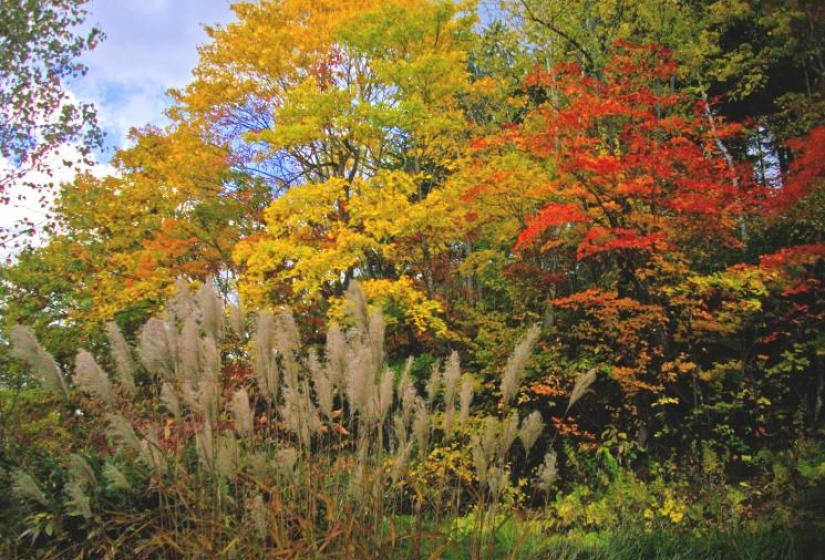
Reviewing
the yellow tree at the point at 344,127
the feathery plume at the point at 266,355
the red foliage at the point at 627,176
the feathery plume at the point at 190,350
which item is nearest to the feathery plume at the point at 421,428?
the feathery plume at the point at 266,355

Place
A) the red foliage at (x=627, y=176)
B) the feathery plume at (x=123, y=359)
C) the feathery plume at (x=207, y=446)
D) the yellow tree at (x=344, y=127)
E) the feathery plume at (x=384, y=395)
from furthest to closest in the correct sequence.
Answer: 1. the yellow tree at (x=344, y=127)
2. the red foliage at (x=627, y=176)
3. the feathery plume at (x=384, y=395)
4. the feathery plume at (x=207, y=446)
5. the feathery plume at (x=123, y=359)

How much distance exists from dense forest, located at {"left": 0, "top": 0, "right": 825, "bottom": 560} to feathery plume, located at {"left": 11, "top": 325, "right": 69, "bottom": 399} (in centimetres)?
1

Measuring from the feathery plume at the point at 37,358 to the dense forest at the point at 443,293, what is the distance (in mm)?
11

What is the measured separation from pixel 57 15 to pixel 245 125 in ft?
12.0

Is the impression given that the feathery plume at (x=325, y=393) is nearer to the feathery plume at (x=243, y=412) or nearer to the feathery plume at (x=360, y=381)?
the feathery plume at (x=360, y=381)

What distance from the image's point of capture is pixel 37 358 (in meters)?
2.49

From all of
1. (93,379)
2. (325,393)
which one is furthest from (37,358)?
(325,393)

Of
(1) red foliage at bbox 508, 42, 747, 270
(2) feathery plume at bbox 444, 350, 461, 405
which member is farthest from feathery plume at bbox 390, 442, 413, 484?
(1) red foliage at bbox 508, 42, 747, 270

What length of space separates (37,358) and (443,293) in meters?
8.37

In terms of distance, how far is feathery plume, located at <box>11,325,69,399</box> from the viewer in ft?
8.11

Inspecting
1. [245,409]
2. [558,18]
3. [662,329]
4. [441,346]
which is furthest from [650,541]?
[558,18]

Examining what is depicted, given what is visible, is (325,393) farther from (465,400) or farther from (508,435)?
(508,435)

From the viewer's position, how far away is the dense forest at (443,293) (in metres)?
3.13

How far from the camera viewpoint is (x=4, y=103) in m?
9.77
